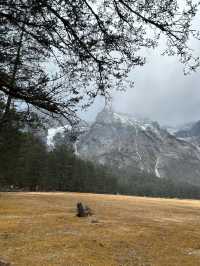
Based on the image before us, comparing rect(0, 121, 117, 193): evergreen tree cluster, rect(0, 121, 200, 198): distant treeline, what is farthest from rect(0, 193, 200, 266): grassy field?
rect(0, 121, 200, 198): distant treeline

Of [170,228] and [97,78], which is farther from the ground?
[97,78]

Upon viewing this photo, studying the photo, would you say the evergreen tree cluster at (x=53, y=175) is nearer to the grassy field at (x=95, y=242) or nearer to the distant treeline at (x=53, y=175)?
the distant treeline at (x=53, y=175)

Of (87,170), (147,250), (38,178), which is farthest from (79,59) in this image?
(87,170)

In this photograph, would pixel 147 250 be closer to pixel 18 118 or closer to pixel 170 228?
pixel 170 228

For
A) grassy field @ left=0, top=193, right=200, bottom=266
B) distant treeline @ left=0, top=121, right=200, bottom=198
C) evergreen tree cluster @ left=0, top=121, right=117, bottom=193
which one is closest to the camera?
grassy field @ left=0, top=193, right=200, bottom=266

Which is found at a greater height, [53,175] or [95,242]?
[53,175]

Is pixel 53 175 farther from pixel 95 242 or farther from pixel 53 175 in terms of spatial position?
pixel 95 242

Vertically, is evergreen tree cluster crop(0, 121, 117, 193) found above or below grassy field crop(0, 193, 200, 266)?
above

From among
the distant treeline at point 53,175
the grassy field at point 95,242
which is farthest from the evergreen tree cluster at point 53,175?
the grassy field at point 95,242

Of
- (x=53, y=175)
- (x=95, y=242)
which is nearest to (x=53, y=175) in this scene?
(x=53, y=175)

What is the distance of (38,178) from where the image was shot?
82812 millimetres

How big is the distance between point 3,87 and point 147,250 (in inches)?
344

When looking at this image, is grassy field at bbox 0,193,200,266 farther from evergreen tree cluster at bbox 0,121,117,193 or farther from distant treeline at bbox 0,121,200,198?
distant treeline at bbox 0,121,200,198

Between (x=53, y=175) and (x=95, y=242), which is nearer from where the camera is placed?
(x=95, y=242)
